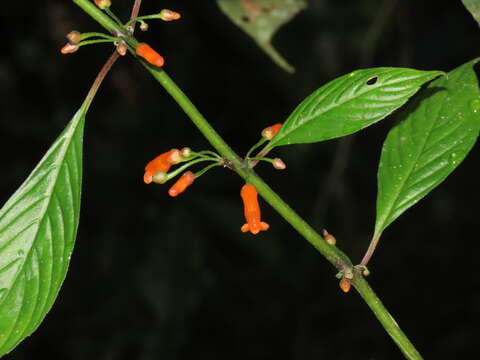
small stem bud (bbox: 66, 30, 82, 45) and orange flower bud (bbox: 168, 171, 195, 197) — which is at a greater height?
small stem bud (bbox: 66, 30, 82, 45)

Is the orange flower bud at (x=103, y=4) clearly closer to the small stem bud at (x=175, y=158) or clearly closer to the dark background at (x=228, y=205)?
the small stem bud at (x=175, y=158)

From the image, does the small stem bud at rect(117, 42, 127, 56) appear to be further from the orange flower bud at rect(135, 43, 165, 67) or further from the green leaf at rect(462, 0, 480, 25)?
the green leaf at rect(462, 0, 480, 25)

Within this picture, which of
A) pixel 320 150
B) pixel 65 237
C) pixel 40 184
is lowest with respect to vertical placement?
pixel 65 237

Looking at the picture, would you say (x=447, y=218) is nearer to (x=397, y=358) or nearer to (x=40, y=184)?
(x=397, y=358)

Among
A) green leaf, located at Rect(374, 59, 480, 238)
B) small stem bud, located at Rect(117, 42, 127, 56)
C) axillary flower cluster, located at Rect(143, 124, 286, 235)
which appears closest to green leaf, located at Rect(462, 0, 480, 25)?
green leaf, located at Rect(374, 59, 480, 238)

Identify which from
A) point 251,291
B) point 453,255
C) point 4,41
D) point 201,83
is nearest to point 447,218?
point 453,255

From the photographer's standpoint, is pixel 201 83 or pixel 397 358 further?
pixel 397 358
